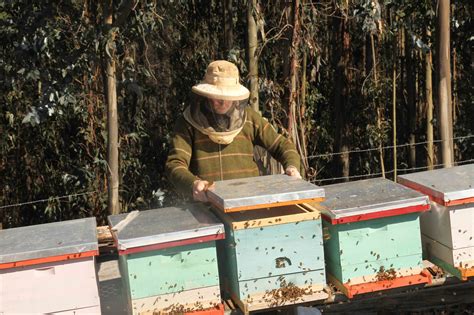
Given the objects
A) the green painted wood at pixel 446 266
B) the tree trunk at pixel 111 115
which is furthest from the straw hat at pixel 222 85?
the tree trunk at pixel 111 115

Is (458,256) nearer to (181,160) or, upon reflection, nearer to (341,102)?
(181,160)

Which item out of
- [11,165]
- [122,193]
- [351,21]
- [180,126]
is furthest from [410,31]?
[11,165]

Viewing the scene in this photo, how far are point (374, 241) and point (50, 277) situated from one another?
1151 millimetres

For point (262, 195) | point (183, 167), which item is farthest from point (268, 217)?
point (183, 167)

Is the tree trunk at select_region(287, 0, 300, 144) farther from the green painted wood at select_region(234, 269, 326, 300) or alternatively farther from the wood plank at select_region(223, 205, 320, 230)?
the green painted wood at select_region(234, 269, 326, 300)

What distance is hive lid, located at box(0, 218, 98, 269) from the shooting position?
1907 mm

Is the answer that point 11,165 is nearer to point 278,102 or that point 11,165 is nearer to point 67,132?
point 67,132

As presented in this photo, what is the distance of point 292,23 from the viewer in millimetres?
3947

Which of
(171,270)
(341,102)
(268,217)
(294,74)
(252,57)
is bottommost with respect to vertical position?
(171,270)

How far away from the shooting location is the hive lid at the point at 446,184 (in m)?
2.21

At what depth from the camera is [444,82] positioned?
13.3ft

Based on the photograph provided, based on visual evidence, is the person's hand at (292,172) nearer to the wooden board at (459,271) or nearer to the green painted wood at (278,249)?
the green painted wood at (278,249)

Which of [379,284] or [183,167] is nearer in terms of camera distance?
[379,284]

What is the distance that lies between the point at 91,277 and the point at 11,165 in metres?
4.02
